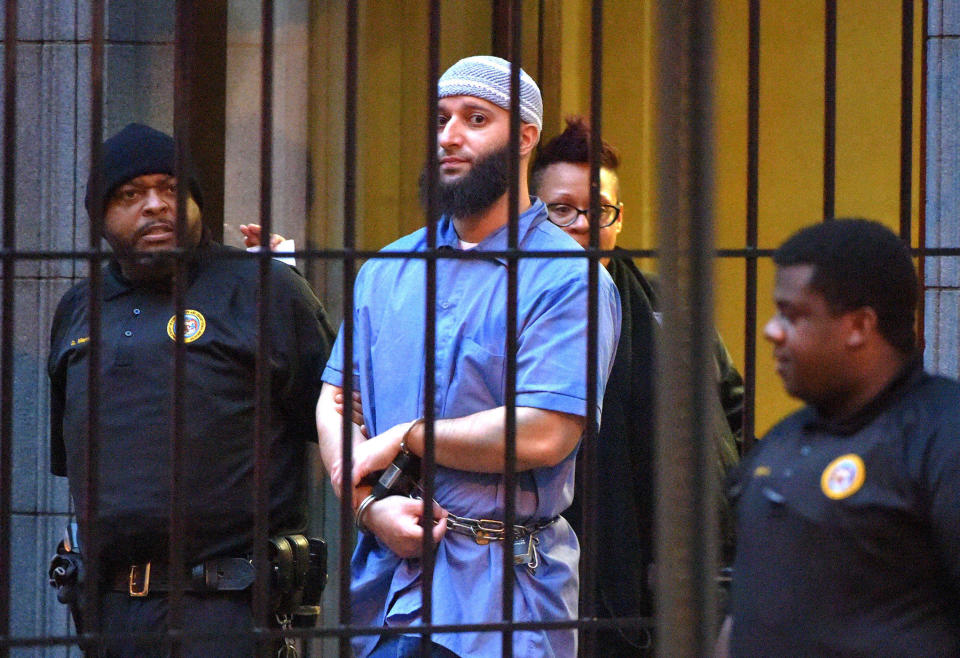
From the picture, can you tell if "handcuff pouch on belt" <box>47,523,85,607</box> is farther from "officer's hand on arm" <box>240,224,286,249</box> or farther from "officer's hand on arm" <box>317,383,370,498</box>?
"officer's hand on arm" <box>240,224,286,249</box>

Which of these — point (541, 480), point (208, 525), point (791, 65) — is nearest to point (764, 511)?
point (541, 480)

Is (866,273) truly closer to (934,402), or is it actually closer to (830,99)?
(934,402)

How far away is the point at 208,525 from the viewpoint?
12.2ft

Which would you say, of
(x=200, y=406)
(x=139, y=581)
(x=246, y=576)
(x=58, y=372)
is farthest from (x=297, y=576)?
(x=58, y=372)

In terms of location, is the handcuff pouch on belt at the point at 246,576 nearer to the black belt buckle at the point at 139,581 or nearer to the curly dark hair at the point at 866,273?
the black belt buckle at the point at 139,581

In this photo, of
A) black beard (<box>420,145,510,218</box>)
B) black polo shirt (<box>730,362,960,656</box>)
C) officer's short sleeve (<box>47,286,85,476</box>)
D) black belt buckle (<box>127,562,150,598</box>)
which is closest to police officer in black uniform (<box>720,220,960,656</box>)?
black polo shirt (<box>730,362,960,656</box>)

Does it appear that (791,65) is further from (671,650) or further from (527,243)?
(671,650)

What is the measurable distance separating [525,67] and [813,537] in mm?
4290

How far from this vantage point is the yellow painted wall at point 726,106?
6.07m

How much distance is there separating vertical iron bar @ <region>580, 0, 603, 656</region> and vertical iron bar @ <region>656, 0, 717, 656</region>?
173 centimetres

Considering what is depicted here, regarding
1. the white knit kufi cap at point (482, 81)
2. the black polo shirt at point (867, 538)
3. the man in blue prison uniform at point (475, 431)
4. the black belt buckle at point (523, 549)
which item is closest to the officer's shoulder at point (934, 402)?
Result: the black polo shirt at point (867, 538)

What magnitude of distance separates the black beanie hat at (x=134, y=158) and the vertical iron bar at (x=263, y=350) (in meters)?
0.96

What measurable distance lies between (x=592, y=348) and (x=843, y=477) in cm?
80

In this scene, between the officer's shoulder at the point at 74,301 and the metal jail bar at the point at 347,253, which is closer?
the metal jail bar at the point at 347,253
